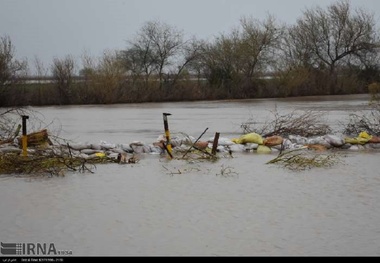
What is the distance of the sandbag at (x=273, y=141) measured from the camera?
61.2 ft

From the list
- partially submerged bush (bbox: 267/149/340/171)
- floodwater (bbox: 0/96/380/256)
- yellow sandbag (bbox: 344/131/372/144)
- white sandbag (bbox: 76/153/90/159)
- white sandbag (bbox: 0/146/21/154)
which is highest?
white sandbag (bbox: 0/146/21/154)

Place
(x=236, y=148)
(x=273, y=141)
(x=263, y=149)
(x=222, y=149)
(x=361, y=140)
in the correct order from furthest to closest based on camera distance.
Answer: (x=361, y=140) → (x=273, y=141) → (x=236, y=148) → (x=263, y=149) → (x=222, y=149)

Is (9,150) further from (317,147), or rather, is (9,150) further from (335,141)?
(335,141)

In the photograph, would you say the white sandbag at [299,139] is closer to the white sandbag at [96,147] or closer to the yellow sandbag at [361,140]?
the yellow sandbag at [361,140]

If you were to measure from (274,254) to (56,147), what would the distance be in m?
9.69

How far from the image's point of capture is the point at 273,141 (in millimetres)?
18719

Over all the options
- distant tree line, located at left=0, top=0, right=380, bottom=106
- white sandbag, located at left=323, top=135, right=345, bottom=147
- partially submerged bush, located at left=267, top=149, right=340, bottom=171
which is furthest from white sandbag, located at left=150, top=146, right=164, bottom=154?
distant tree line, located at left=0, top=0, right=380, bottom=106

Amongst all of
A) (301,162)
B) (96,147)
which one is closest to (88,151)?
(96,147)

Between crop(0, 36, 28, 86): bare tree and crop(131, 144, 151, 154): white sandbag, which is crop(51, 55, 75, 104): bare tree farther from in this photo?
crop(131, 144, 151, 154): white sandbag

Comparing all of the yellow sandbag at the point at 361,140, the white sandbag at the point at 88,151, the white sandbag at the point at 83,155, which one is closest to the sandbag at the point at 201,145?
the white sandbag at the point at 88,151

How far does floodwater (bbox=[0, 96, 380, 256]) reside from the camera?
27.0 feet

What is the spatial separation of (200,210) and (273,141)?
28.9 feet

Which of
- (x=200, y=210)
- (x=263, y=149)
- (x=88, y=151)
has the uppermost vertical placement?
(x=88, y=151)

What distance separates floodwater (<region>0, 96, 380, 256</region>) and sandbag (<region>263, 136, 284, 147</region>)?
93.9 inches
